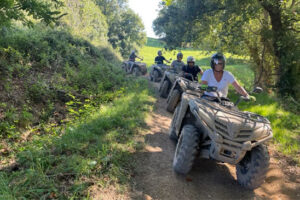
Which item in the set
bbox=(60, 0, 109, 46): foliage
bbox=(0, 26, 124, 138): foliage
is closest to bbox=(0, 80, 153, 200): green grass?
bbox=(0, 26, 124, 138): foliage

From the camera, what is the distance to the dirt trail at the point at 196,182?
131 inches

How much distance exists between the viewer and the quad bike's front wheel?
326cm

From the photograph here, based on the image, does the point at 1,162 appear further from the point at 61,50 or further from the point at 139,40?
the point at 139,40

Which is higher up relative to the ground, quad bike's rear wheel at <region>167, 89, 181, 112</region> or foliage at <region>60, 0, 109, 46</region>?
foliage at <region>60, 0, 109, 46</region>

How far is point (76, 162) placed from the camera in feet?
11.1

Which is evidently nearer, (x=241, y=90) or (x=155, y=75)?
(x=241, y=90)

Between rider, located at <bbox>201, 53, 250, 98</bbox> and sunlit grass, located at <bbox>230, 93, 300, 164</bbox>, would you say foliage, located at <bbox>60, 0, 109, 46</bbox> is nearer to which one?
sunlit grass, located at <bbox>230, 93, 300, 164</bbox>

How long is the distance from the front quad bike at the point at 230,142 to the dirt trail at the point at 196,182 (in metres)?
0.22

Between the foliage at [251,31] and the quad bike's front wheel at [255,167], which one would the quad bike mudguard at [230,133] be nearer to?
the quad bike's front wheel at [255,167]

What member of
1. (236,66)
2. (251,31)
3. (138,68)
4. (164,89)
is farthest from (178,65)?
(236,66)

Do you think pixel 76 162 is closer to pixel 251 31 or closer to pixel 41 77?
pixel 41 77

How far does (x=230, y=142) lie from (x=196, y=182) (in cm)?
97

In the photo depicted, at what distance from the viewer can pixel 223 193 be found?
3.50m

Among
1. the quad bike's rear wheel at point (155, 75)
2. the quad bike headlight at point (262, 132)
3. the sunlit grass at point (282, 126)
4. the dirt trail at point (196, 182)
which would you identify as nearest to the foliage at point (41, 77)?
the quad bike's rear wheel at point (155, 75)
